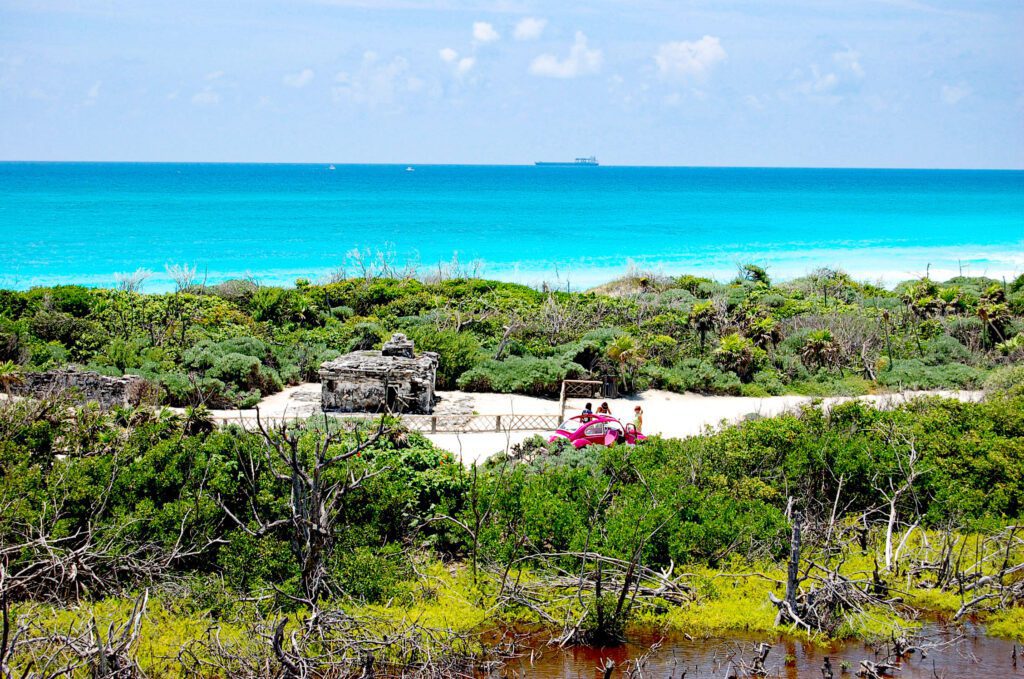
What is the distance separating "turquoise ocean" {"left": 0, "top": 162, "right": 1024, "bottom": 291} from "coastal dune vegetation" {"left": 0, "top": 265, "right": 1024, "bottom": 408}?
11797mm

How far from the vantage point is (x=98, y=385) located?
2372 cm

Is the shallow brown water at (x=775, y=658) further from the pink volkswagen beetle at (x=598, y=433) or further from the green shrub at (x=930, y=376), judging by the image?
the green shrub at (x=930, y=376)

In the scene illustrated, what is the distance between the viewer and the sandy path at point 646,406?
78.7ft

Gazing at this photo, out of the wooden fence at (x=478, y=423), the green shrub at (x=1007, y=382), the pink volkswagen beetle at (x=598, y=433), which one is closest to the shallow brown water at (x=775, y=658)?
the pink volkswagen beetle at (x=598, y=433)

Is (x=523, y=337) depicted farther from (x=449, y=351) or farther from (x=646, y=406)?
(x=646, y=406)

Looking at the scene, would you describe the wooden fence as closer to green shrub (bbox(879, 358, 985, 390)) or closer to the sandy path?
the sandy path

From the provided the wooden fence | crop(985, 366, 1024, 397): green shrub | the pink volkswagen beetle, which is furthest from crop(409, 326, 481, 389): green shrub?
crop(985, 366, 1024, 397): green shrub

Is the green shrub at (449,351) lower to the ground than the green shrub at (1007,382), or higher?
higher

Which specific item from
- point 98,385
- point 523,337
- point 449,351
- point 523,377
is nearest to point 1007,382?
point 523,377

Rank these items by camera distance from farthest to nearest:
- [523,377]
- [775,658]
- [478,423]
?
1. [523,377]
2. [478,423]
3. [775,658]

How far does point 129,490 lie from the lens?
15352 millimetres

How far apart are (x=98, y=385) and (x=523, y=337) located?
47.0 feet

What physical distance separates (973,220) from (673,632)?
10487cm

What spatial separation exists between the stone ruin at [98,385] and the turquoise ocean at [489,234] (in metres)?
23.6
